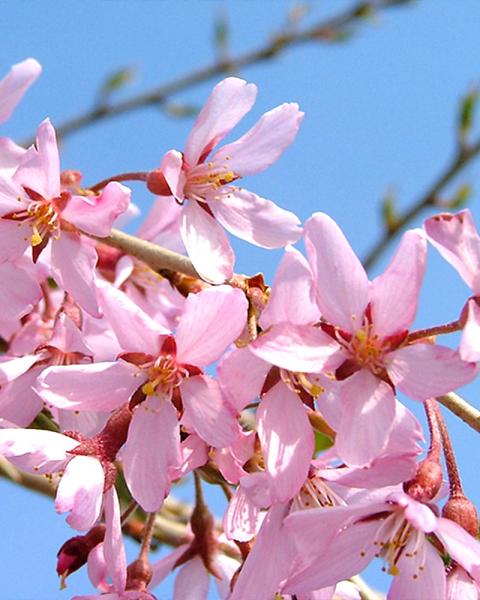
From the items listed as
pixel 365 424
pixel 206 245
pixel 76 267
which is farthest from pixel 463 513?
pixel 76 267

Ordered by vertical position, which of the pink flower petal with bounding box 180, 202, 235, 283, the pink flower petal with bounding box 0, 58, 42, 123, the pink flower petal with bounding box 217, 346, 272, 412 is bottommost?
the pink flower petal with bounding box 217, 346, 272, 412

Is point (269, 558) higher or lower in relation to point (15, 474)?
higher

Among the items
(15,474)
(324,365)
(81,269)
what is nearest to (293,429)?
(324,365)

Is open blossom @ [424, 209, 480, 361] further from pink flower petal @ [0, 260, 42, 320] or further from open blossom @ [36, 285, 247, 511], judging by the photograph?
pink flower petal @ [0, 260, 42, 320]

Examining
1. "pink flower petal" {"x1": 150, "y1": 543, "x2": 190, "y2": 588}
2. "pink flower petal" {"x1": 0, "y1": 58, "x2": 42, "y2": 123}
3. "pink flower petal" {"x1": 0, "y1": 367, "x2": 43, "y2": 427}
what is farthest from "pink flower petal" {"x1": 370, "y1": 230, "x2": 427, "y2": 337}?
"pink flower petal" {"x1": 0, "y1": 58, "x2": 42, "y2": 123}

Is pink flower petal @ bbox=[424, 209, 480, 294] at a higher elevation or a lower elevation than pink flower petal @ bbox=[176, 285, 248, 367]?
higher

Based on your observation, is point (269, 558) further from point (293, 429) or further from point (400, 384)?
point (400, 384)

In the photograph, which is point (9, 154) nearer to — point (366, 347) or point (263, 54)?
point (366, 347)
